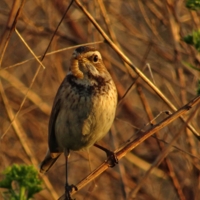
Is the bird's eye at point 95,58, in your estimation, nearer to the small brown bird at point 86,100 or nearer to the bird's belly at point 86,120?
the small brown bird at point 86,100

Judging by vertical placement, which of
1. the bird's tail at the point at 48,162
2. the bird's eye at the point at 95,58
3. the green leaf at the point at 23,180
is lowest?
the green leaf at the point at 23,180

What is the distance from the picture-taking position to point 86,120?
431cm

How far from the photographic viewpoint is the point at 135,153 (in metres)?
6.43

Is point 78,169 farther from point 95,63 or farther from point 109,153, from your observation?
point 95,63

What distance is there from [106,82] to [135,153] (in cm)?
222

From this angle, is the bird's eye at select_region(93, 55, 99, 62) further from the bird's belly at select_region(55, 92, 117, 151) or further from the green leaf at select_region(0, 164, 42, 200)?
the green leaf at select_region(0, 164, 42, 200)

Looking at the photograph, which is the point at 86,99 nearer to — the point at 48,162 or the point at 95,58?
the point at 95,58

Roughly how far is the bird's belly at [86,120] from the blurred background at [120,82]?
85 centimetres

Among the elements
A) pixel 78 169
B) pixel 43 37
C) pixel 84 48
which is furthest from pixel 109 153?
pixel 78 169

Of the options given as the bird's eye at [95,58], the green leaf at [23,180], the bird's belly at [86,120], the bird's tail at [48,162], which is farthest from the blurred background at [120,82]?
the green leaf at [23,180]

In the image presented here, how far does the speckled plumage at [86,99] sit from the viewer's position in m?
4.26

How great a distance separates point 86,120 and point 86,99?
16 cm

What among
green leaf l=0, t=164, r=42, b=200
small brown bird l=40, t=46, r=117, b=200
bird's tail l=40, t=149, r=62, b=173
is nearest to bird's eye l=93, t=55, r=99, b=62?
small brown bird l=40, t=46, r=117, b=200

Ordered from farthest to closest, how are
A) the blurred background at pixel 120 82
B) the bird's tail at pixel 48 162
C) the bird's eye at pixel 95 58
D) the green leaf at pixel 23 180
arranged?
the blurred background at pixel 120 82
the bird's tail at pixel 48 162
the bird's eye at pixel 95 58
the green leaf at pixel 23 180
